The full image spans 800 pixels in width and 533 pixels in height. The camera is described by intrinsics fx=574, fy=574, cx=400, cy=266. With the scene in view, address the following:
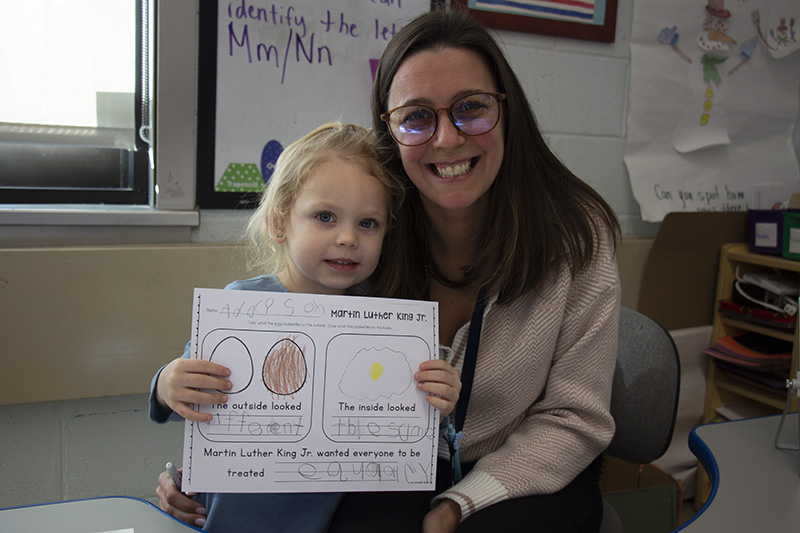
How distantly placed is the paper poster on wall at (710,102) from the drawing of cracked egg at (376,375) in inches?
56.0

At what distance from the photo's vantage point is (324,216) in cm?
104

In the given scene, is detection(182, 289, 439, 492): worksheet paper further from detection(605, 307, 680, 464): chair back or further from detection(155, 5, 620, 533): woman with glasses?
detection(605, 307, 680, 464): chair back

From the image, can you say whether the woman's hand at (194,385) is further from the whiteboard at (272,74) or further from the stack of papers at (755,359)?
the stack of papers at (755,359)

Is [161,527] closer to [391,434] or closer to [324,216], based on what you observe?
[391,434]

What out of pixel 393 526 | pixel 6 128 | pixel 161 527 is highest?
pixel 6 128

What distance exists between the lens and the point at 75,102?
1.50m

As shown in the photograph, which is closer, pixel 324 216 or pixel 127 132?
pixel 324 216

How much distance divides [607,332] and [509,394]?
0.74ft

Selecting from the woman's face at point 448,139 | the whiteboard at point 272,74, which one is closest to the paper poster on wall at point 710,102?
the whiteboard at point 272,74

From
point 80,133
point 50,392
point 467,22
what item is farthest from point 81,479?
point 467,22

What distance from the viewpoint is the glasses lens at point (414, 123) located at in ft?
3.56

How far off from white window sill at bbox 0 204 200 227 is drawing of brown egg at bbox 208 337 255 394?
79 centimetres

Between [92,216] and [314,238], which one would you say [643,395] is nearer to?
[314,238]

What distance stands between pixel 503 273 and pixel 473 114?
12.1 inches
